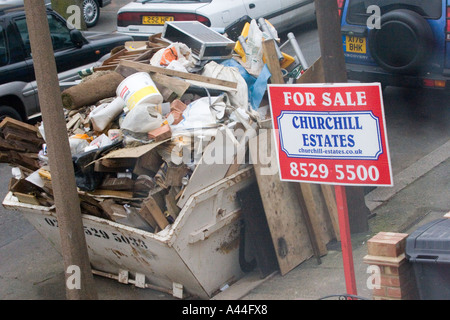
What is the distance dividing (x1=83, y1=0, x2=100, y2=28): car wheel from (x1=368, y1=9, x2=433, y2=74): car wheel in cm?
931

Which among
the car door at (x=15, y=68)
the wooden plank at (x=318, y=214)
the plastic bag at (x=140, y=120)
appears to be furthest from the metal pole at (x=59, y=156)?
the car door at (x=15, y=68)

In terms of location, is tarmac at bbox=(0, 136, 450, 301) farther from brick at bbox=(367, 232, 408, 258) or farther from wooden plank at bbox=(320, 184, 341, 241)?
brick at bbox=(367, 232, 408, 258)

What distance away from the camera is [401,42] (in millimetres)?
7590

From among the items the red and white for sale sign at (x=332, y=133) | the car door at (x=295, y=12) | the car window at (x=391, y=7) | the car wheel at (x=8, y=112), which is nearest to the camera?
the red and white for sale sign at (x=332, y=133)

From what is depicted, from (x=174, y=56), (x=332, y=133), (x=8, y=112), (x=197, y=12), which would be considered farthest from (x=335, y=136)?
(x=197, y=12)

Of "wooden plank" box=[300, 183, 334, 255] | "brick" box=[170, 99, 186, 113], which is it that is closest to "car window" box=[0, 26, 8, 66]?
"brick" box=[170, 99, 186, 113]

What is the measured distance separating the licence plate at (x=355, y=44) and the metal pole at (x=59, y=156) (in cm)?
480

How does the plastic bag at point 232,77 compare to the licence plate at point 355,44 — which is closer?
the plastic bag at point 232,77

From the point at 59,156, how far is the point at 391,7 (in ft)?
16.2

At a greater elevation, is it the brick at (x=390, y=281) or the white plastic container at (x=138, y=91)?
the white plastic container at (x=138, y=91)

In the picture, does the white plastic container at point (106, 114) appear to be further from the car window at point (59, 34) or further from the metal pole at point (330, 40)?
the car window at point (59, 34)

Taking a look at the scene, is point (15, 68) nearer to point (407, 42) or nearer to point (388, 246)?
point (407, 42)

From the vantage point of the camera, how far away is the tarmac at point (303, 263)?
5.22 meters
